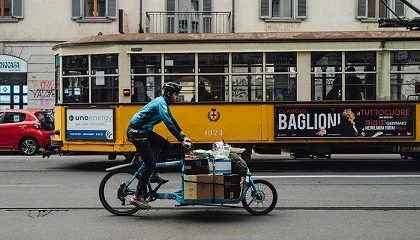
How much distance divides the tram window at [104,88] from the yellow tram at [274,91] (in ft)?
0.12

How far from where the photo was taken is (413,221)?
7895mm

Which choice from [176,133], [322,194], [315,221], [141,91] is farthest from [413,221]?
[141,91]

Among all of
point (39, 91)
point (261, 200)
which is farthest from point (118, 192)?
point (39, 91)

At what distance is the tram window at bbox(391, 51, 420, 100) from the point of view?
1330 centimetres

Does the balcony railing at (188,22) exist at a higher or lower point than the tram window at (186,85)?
higher

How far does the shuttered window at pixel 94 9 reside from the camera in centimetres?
2367

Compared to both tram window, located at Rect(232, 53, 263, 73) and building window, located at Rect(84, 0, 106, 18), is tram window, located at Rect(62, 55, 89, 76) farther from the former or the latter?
building window, located at Rect(84, 0, 106, 18)

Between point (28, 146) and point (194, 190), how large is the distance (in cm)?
1190

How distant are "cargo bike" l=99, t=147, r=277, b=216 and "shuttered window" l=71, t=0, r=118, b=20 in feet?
53.3

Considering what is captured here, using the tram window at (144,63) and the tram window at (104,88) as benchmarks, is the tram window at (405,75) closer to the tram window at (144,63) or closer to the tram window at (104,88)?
the tram window at (144,63)

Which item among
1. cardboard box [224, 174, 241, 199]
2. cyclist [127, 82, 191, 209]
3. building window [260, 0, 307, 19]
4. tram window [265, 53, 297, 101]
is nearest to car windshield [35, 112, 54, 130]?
tram window [265, 53, 297, 101]

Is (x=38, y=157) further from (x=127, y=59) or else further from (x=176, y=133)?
(x=176, y=133)

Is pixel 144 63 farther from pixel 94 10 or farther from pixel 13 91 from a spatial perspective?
pixel 13 91

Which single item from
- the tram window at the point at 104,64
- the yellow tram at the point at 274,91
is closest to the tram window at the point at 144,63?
the yellow tram at the point at 274,91
